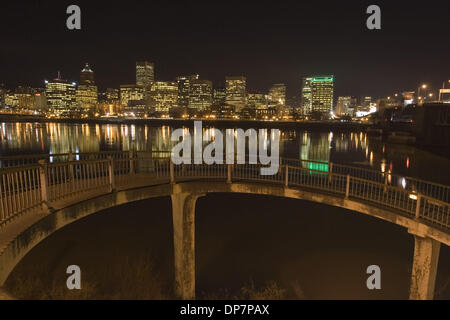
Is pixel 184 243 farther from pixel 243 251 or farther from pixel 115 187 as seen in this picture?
pixel 243 251

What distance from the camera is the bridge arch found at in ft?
22.0

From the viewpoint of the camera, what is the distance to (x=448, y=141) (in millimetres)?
55250

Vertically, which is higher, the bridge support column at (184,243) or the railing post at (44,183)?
the railing post at (44,183)

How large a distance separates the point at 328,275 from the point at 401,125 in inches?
3070

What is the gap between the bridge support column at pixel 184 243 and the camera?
12484 mm

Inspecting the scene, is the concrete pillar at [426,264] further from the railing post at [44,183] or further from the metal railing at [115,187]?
the railing post at [44,183]

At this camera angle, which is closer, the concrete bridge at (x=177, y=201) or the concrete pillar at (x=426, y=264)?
the concrete bridge at (x=177, y=201)

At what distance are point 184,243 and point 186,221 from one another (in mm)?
926

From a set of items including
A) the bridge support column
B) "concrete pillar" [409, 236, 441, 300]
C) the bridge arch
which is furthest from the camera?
the bridge support column

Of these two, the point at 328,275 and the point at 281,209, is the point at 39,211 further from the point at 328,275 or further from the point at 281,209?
the point at 281,209

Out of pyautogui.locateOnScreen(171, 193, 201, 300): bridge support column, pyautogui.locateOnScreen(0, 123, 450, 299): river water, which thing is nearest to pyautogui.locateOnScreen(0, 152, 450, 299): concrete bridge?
pyautogui.locateOnScreen(171, 193, 201, 300): bridge support column

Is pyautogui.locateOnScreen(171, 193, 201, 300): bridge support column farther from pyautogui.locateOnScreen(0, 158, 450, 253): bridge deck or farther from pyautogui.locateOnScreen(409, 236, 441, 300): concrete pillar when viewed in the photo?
pyautogui.locateOnScreen(409, 236, 441, 300): concrete pillar

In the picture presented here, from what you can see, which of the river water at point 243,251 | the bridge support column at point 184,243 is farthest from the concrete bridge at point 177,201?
the river water at point 243,251
